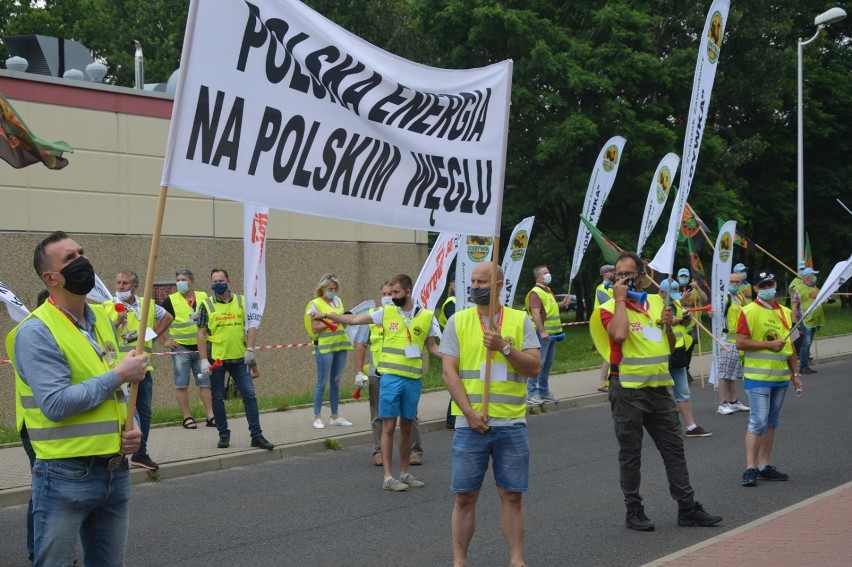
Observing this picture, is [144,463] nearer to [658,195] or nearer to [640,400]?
[640,400]

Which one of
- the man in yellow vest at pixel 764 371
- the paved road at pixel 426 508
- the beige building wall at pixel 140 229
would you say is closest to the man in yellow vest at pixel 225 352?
the paved road at pixel 426 508

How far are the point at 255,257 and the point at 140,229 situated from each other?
477 cm

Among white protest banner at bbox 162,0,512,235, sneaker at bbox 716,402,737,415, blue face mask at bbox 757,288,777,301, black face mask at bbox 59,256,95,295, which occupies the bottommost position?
sneaker at bbox 716,402,737,415

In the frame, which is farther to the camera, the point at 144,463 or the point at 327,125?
the point at 144,463

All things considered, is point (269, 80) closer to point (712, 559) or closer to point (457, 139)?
point (457, 139)

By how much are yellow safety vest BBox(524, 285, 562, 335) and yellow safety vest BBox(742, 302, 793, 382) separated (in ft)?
19.5

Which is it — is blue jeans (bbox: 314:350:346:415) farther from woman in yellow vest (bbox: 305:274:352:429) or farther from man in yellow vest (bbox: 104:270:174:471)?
man in yellow vest (bbox: 104:270:174:471)

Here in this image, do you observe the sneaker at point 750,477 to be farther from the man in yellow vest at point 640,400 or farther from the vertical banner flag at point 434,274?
the vertical banner flag at point 434,274

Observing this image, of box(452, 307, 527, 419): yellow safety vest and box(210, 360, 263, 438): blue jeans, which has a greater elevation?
box(452, 307, 527, 419): yellow safety vest

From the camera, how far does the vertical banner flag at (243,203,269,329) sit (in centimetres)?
1196

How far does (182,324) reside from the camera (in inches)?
504

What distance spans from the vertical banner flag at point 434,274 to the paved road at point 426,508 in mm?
1740

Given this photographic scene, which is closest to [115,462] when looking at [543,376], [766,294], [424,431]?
[766,294]

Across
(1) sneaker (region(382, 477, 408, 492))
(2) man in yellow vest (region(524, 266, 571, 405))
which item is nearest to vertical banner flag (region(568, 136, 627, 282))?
(2) man in yellow vest (region(524, 266, 571, 405))
